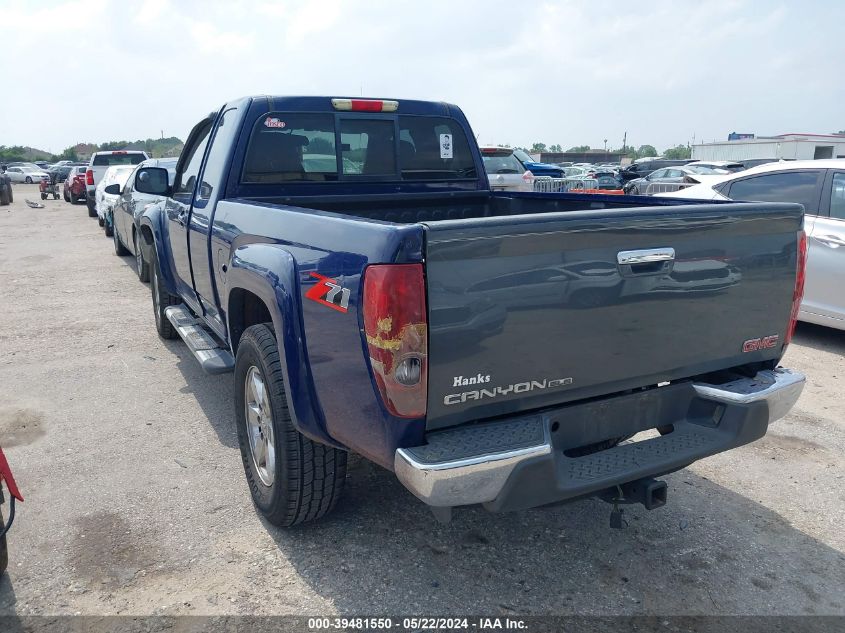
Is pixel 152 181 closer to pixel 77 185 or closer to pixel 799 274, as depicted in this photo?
pixel 799 274

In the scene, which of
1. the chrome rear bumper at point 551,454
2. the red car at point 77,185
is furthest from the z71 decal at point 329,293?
the red car at point 77,185

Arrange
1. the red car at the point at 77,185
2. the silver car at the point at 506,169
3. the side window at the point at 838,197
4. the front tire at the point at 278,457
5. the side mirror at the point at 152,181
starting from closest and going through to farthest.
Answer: the front tire at the point at 278,457, the side mirror at the point at 152,181, the side window at the point at 838,197, the silver car at the point at 506,169, the red car at the point at 77,185

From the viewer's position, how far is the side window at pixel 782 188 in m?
6.55

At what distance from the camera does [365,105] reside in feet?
14.6

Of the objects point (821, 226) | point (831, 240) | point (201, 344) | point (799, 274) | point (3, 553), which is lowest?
point (3, 553)

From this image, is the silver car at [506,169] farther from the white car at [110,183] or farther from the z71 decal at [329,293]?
the z71 decal at [329,293]

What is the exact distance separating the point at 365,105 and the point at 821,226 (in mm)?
4490

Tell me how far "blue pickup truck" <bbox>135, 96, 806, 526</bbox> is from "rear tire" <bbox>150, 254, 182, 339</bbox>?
8.59 ft

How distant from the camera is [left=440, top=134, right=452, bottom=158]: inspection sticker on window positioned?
486 cm

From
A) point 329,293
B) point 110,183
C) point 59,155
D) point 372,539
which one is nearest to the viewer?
point 329,293

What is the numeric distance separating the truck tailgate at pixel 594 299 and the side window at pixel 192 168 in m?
2.91

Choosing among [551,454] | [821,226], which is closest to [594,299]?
[551,454]

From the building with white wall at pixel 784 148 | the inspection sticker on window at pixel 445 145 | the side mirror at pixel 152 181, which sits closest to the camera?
the inspection sticker on window at pixel 445 145

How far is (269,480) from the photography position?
3.39 m
